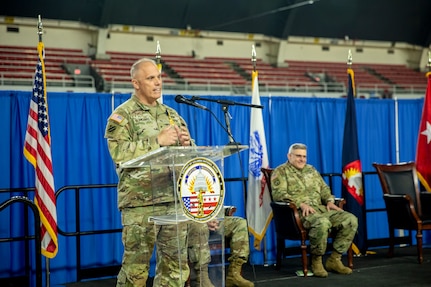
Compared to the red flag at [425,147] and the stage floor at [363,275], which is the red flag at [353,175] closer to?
the stage floor at [363,275]

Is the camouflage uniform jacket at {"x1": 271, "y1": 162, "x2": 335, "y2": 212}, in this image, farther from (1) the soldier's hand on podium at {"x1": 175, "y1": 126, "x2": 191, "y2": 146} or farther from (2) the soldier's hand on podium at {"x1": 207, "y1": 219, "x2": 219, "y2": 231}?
(1) the soldier's hand on podium at {"x1": 175, "y1": 126, "x2": 191, "y2": 146}

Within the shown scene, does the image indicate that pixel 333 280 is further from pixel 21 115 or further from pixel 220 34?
pixel 220 34

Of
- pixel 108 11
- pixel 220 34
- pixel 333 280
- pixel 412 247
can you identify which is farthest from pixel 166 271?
pixel 220 34

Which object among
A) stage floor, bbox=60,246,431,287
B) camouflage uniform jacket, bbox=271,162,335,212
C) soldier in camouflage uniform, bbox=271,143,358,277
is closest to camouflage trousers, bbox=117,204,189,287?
stage floor, bbox=60,246,431,287

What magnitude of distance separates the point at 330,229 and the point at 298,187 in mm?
502

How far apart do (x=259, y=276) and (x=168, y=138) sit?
3266 mm

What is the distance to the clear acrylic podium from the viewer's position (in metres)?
3.26

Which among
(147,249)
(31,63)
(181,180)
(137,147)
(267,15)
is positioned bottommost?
(147,249)

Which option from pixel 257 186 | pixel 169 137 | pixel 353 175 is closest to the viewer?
pixel 169 137

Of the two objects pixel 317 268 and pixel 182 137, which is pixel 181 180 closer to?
pixel 182 137

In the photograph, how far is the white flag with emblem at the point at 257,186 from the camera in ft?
21.8

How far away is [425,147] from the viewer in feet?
24.2

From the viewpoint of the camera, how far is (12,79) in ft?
43.7

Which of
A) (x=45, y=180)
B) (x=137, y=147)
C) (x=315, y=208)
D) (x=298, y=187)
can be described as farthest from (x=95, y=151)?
(x=137, y=147)
